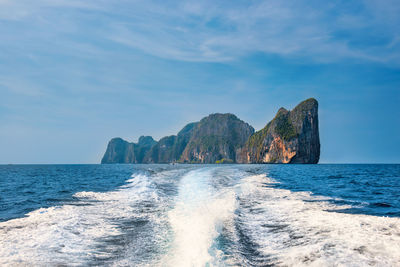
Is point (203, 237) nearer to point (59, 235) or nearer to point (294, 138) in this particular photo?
point (59, 235)

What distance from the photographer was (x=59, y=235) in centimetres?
676

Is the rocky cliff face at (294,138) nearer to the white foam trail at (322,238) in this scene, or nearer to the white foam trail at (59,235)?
the white foam trail at (322,238)

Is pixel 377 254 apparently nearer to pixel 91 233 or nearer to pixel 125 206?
pixel 91 233

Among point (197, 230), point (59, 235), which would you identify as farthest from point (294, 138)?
point (59, 235)

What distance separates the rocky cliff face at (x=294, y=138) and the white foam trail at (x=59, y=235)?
458ft

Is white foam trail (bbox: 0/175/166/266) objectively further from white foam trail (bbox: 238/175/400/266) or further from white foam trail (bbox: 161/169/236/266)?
white foam trail (bbox: 238/175/400/266)

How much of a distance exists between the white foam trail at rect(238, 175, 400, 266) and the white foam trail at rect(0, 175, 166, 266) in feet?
13.1

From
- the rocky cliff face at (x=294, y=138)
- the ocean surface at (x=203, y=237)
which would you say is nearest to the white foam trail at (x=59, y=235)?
the ocean surface at (x=203, y=237)

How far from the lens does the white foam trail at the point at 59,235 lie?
5.28 metres

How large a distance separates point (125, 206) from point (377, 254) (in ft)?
31.7

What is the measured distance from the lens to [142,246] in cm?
600

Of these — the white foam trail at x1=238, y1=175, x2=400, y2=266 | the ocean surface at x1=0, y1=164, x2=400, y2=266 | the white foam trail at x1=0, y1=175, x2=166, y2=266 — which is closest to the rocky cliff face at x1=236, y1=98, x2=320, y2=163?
the ocean surface at x1=0, y1=164, x2=400, y2=266

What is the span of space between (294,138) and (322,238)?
469 ft

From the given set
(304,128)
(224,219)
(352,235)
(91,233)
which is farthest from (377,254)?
(304,128)
